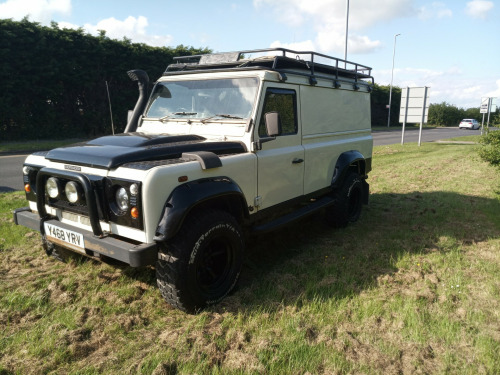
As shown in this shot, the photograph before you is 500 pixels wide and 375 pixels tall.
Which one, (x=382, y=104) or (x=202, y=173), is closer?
(x=202, y=173)

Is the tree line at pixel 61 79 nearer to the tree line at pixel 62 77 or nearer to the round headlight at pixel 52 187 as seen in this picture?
the tree line at pixel 62 77

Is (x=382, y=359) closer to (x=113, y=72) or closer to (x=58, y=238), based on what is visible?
(x=58, y=238)

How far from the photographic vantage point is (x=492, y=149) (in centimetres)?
712

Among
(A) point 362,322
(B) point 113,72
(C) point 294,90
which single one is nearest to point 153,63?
(B) point 113,72

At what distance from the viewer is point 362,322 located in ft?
10.3

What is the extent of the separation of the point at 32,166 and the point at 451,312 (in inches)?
171

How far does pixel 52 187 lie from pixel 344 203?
3.98 metres

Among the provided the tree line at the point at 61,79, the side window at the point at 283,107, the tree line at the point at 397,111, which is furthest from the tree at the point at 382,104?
the side window at the point at 283,107

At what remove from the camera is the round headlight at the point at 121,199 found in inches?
117

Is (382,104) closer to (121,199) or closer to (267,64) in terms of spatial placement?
(267,64)

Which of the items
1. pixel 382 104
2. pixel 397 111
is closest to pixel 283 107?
pixel 382 104

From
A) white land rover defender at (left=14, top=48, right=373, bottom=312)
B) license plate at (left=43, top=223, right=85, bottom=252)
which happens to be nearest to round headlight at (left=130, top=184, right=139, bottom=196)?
white land rover defender at (left=14, top=48, right=373, bottom=312)

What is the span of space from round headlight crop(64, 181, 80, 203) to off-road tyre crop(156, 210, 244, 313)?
2.87 feet

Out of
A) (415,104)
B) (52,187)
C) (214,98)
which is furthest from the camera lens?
(415,104)
